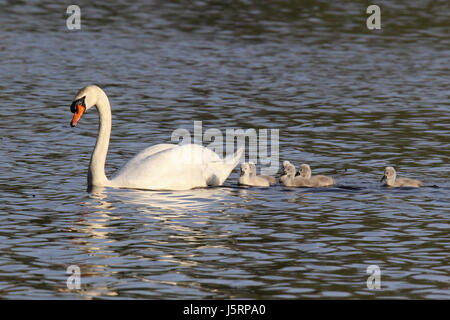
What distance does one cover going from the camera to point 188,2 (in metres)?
40.1

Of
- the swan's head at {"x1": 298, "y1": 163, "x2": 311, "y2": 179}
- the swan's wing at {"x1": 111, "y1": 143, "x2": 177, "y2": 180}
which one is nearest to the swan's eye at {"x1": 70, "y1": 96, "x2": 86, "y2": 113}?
the swan's wing at {"x1": 111, "y1": 143, "x2": 177, "y2": 180}

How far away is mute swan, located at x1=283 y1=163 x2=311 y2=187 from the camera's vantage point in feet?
56.6

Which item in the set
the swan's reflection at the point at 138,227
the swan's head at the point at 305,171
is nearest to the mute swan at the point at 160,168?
the swan's reflection at the point at 138,227

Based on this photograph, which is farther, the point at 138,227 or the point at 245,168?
the point at 245,168

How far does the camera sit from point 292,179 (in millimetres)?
17406

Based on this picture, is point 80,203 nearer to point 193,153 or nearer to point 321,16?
A: point 193,153

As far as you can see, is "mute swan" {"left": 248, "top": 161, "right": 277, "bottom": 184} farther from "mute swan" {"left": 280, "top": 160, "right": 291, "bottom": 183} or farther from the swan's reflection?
the swan's reflection

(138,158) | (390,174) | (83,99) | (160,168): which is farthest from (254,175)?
(83,99)

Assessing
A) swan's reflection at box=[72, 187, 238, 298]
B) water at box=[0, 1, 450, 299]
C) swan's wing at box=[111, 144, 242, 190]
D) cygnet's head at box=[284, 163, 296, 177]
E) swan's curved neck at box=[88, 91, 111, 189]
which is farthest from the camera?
cygnet's head at box=[284, 163, 296, 177]

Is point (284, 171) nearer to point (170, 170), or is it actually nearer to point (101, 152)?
point (170, 170)

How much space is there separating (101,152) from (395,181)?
4.65m

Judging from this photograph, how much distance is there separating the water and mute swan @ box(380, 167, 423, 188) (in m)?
0.13

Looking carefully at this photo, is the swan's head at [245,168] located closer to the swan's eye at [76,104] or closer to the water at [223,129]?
the water at [223,129]
